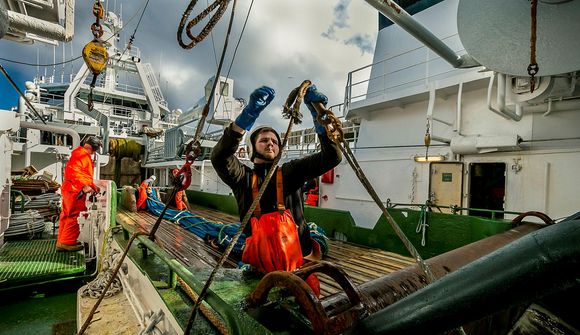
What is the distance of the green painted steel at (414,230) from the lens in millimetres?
3355

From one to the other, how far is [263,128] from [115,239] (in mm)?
3163

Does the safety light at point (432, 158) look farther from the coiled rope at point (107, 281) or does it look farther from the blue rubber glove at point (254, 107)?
the coiled rope at point (107, 281)

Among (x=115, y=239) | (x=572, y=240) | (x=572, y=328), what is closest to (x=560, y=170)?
(x=572, y=328)

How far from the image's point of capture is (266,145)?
221 centimetres

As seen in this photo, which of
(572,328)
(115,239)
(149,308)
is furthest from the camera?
(115,239)

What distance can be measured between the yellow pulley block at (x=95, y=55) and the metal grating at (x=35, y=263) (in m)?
3.71

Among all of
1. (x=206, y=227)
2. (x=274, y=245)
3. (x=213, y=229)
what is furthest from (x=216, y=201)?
(x=274, y=245)

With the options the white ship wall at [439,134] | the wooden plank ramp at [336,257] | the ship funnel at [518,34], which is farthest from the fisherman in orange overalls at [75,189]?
the ship funnel at [518,34]

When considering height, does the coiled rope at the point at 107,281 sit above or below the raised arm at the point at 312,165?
below

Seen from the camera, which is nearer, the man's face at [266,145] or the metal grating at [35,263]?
the man's face at [266,145]

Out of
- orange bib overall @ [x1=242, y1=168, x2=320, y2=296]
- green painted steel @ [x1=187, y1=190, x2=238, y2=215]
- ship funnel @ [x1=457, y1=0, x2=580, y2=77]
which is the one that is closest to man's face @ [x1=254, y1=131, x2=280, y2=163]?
orange bib overall @ [x1=242, y1=168, x2=320, y2=296]

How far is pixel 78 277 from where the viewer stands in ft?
15.8

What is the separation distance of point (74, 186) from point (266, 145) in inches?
199

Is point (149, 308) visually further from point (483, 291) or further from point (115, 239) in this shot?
point (483, 291)
